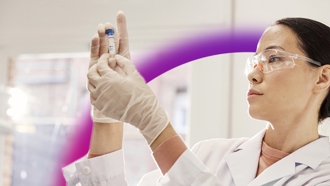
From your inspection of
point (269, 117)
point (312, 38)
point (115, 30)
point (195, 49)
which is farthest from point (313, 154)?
point (195, 49)

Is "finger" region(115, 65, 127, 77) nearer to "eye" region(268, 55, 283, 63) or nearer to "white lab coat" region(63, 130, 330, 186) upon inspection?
"white lab coat" region(63, 130, 330, 186)

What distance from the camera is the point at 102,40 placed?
1.59m

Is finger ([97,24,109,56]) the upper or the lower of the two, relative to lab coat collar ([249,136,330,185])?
upper

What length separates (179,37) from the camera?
3.13 meters

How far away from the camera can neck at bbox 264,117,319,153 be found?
176 centimetres

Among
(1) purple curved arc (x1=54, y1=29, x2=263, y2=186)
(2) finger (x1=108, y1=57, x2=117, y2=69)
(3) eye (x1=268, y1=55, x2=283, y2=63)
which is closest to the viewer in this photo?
(2) finger (x1=108, y1=57, x2=117, y2=69)

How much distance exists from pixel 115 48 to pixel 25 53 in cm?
209

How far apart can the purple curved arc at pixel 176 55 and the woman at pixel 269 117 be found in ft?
2.80

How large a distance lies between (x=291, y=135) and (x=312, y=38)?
0.37m

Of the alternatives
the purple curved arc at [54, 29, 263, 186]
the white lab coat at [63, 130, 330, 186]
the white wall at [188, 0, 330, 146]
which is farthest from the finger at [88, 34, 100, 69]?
the white wall at [188, 0, 330, 146]

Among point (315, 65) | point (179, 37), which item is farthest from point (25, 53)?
point (315, 65)

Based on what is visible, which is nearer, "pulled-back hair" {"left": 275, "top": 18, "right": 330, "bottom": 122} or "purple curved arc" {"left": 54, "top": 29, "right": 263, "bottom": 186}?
"pulled-back hair" {"left": 275, "top": 18, "right": 330, "bottom": 122}

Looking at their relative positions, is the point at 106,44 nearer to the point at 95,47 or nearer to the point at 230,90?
the point at 95,47

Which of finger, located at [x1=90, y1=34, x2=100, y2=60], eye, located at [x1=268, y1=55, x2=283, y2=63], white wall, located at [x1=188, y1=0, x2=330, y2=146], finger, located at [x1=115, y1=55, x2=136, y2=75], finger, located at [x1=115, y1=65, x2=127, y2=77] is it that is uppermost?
finger, located at [x1=90, y1=34, x2=100, y2=60]
